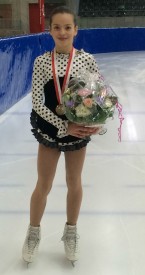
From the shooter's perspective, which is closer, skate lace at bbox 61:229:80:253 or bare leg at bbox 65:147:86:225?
bare leg at bbox 65:147:86:225

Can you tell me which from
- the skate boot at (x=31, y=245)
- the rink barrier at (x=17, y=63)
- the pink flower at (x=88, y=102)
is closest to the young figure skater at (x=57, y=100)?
the pink flower at (x=88, y=102)

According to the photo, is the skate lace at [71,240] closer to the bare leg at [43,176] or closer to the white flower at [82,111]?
the bare leg at [43,176]

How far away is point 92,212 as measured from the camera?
2676 mm

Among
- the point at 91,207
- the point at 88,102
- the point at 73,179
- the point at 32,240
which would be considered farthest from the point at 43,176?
the point at 91,207

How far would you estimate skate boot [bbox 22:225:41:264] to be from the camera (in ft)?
6.71

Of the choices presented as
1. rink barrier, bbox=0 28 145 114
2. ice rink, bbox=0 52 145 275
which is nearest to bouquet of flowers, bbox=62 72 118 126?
ice rink, bbox=0 52 145 275

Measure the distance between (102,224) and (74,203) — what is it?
532mm

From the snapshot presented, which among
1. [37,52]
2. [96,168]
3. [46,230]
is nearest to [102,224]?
[46,230]

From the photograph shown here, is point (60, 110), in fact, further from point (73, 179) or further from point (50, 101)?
point (73, 179)

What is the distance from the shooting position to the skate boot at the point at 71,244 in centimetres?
207

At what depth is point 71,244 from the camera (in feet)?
6.84

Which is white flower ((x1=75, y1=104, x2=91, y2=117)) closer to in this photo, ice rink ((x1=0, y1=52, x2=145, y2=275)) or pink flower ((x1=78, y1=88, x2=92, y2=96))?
pink flower ((x1=78, y1=88, x2=92, y2=96))

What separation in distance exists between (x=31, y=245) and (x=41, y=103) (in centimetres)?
74

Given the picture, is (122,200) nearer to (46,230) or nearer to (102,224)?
(102,224)
